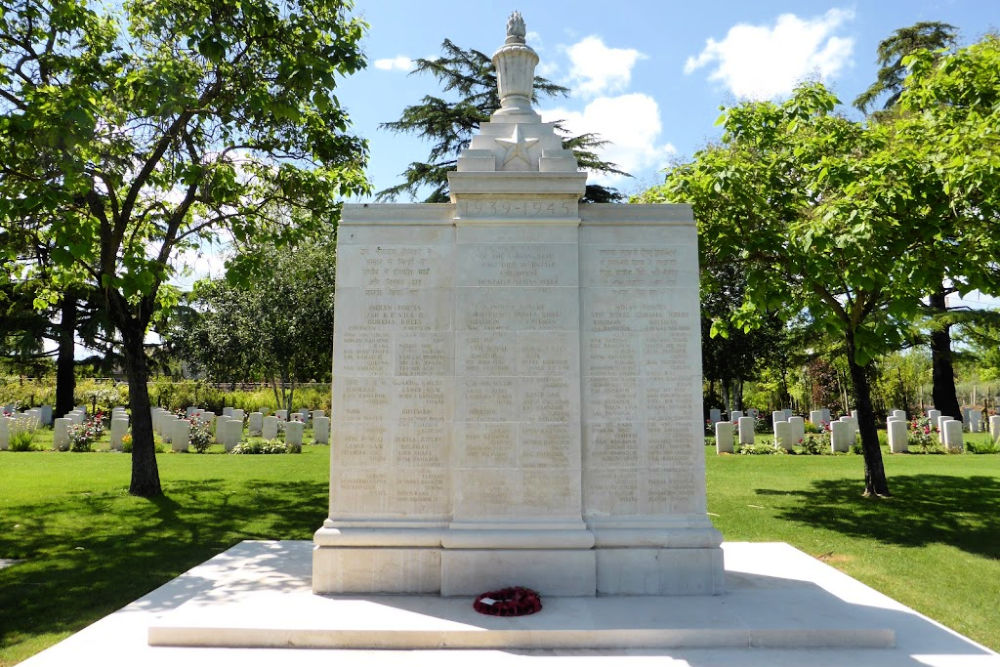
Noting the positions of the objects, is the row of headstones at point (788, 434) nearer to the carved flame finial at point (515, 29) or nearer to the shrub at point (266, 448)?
the shrub at point (266, 448)

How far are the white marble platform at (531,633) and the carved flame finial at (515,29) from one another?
6272mm

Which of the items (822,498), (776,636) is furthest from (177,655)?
A: (822,498)

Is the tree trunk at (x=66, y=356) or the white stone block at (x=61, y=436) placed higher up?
the tree trunk at (x=66, y=356)

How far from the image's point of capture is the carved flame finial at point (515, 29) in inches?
301

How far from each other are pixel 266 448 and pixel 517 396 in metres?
15.7

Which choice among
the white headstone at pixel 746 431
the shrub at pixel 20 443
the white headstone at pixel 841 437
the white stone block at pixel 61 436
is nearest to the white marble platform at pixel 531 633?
the white headstone at pixel 841 437

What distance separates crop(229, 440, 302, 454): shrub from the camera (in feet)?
65.8

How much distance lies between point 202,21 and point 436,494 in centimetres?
802

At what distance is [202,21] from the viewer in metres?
9.66

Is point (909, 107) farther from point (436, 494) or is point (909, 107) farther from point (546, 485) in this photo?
point (436, 494)

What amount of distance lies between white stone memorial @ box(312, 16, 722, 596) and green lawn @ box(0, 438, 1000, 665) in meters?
2.74

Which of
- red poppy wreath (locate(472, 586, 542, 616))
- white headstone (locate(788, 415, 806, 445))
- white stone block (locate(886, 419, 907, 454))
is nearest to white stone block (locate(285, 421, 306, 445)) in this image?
red poppy wreath (locate(472, 586, 542, 616))

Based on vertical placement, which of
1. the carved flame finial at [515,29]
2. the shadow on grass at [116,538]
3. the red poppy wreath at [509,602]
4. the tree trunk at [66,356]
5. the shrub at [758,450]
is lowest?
the shadow on grass at [116,538]

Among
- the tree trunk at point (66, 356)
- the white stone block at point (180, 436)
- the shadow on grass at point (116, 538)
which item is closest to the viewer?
the shadow on grass at point (116, 538)
